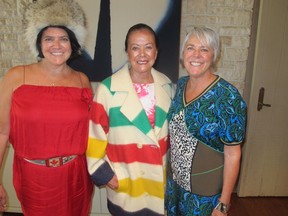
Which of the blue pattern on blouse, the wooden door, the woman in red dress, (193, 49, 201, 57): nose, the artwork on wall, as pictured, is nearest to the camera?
the blue pattern on blouse

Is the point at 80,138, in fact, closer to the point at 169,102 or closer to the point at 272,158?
the point at 169,102

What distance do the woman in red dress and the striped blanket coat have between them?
0.13m

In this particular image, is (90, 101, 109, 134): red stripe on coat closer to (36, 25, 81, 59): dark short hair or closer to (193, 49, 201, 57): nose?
(36, 25, 81, 59): dark short hair

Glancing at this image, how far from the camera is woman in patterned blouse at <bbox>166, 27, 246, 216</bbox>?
1.21m

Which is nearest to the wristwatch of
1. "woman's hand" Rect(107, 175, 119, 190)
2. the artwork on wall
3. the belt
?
"woman's hand" Rect(107, 175, 119, 190)

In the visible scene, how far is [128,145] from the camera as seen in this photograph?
57.9 inches

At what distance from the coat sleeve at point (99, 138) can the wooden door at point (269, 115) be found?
1.47 metres

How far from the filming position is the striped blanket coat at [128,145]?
1.44m

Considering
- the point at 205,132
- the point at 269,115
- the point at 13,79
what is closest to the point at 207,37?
the point at 205,132

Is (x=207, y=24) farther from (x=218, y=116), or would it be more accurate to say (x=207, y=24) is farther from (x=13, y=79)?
(x=13, y=79)

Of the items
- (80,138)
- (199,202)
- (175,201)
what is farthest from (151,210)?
(80,138)

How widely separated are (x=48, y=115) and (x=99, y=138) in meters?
0.30

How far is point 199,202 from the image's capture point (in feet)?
4.42

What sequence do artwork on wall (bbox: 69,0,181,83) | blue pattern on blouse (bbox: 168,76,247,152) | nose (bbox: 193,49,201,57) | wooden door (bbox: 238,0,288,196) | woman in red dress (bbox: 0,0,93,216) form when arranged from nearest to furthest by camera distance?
blue pattern on blouse (bbox: 168,76,247,152)
nose (bbox: 193,49,201,57)
woman in red dress (bbox: 0,0,93,216)
artwork on wall (bbox: 69,0,181,83)
wooden door (bbox: 238,0,288,196)
